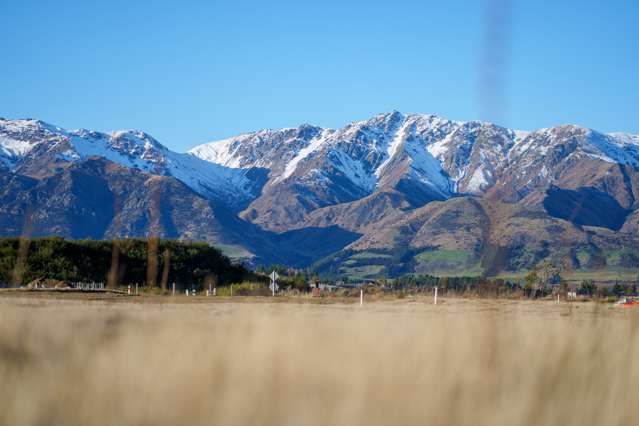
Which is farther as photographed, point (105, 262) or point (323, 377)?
point (105, 262)

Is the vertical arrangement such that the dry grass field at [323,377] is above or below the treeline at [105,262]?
below

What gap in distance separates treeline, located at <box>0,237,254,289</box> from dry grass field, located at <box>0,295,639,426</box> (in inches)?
1128

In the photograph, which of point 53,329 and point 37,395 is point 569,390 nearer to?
point 37,395

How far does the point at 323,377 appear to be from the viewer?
5.73 metres

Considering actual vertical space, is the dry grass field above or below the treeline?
below

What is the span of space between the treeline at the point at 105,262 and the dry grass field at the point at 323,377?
28640 mm

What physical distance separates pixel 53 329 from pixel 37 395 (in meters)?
2.75

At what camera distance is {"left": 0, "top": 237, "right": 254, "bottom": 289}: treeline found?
134 ft

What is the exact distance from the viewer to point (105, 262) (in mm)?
47219

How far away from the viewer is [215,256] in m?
59.9

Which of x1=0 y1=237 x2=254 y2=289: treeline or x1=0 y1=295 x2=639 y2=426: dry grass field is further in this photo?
x1=0 y1=237 x2=254 y2=289: treeline

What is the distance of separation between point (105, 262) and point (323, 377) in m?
43.2

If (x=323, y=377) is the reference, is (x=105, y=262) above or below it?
above

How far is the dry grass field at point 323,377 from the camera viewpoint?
15.9 ft
